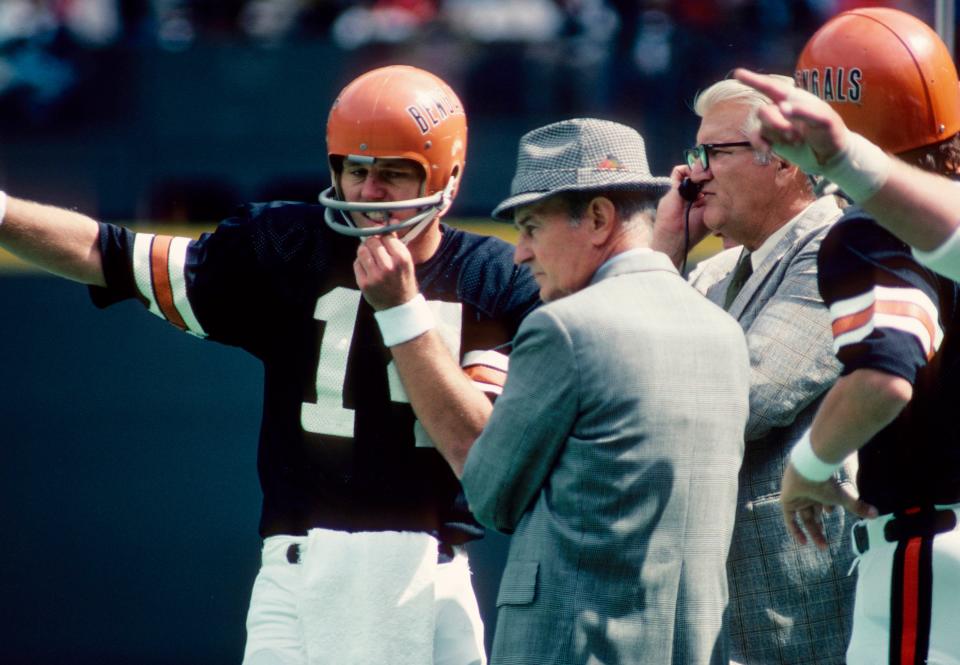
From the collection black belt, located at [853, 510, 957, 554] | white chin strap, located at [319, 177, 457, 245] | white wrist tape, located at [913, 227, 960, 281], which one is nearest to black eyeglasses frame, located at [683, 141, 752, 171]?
white chin strap, located at [319, 177, 457, 245]

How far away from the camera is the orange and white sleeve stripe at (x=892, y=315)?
2.00 m

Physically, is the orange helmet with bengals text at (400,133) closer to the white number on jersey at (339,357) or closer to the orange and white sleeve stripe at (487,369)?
the white number on jersey at (339,357)

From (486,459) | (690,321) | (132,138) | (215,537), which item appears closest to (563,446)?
(486,459)

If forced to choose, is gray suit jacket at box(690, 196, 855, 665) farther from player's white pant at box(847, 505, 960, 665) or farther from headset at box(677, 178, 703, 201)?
headset at box(677, 178, 703, 201)

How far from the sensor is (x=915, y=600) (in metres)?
2.23

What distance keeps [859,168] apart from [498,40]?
4235 mm

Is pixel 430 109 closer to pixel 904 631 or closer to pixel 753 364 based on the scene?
pixel 753 364

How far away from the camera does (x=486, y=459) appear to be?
2.13 meters

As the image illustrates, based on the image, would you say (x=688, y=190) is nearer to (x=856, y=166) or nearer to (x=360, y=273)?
(x=360, y=273)

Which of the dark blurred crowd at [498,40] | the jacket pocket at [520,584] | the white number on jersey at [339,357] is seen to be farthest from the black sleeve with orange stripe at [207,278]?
the dark blurred crowd at [498,40]

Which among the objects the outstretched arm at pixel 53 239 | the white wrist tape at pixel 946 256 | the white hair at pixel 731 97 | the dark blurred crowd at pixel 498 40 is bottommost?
the white wrist tape at pixel 946 256

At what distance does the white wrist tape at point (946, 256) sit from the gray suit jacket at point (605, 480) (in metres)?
0.47

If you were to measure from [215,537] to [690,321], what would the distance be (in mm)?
2731

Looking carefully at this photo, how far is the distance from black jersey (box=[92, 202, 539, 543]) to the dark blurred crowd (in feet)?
9.35
